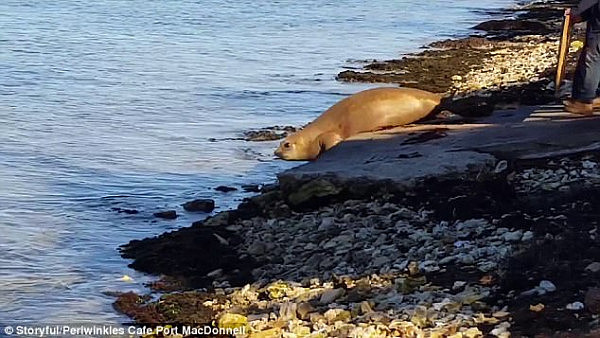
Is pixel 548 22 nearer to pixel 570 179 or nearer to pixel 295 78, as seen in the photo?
pixel 295 78

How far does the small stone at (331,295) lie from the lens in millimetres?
7033

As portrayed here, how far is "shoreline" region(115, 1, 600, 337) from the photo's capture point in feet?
20.8

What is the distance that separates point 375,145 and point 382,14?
3056 centimetres

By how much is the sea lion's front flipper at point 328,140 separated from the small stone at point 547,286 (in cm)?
531

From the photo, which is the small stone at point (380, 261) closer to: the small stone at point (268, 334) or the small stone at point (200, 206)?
the small stone at point (268, 334)

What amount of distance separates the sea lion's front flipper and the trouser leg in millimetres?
2693

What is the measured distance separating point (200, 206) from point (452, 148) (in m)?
2.88

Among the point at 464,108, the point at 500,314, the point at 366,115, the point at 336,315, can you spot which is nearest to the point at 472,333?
the point at 500,314

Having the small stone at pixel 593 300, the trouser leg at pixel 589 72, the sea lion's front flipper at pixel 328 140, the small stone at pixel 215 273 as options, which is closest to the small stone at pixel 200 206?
the sea lion's front flipper at pixel 328 140

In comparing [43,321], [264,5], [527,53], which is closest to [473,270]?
[43,321]

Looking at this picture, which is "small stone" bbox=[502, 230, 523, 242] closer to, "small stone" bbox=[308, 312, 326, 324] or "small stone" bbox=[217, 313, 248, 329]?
"small stone" bbox=[308, 312, 326, 324]

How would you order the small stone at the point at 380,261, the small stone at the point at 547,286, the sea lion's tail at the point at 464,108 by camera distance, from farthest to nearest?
1. the sea lion's tail at the point at 464,108
2. the small stone at the point at 380,261
3. the small stone at the point at 547,286

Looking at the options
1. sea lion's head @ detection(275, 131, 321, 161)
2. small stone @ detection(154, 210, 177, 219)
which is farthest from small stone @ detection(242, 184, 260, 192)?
small stone @ detection(154, 210, 177, 219)

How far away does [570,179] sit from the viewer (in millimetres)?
8609
